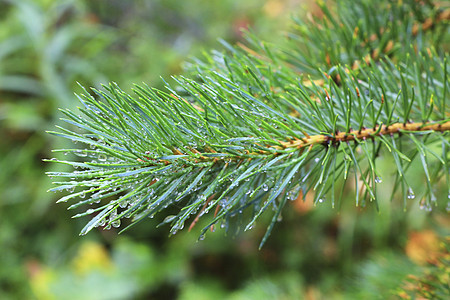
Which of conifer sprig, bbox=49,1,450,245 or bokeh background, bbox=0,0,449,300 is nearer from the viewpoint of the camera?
conifer sprig, bbox=49,1,450,245

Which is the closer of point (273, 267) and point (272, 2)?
point (273, 267)

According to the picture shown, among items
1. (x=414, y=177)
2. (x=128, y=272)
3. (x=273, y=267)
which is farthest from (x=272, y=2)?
(x=128, y=272)

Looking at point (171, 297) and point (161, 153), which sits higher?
point (161, 153)

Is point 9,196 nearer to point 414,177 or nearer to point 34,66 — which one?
point 34,66

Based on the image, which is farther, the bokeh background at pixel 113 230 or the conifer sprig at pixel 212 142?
the bokeh background at pixel 113 230

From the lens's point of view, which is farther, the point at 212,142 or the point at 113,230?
the point at 113,230

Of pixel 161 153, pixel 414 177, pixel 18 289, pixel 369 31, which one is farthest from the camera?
pixel 18 289

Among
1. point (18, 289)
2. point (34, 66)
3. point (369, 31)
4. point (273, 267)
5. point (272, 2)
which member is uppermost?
point (272, 2)

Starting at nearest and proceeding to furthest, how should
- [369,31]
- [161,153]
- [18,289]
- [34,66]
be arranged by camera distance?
1. [161,153]
2. [369,31]
3. [18,289]
4. [34,66]
